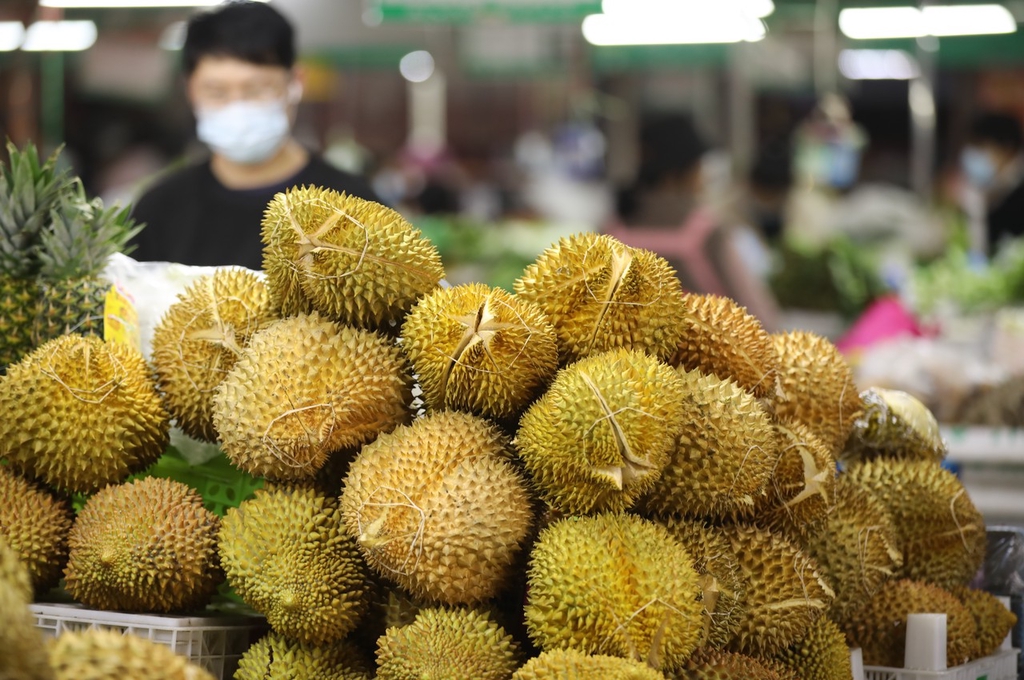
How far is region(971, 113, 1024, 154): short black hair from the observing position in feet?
33.9

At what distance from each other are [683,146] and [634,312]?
210 inches

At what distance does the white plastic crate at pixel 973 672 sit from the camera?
2.44 m

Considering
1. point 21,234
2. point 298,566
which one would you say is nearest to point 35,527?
point 298,566

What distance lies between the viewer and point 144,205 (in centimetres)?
464

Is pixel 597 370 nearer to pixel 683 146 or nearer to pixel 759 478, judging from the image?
pixel 759 478

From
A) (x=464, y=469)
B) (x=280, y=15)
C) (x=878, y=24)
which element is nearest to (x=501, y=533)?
(x=464, y=469)

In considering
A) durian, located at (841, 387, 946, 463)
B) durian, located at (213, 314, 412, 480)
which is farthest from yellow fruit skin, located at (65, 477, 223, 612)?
durian, located at (841, 387, 946, 463)

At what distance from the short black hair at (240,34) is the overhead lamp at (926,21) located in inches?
450

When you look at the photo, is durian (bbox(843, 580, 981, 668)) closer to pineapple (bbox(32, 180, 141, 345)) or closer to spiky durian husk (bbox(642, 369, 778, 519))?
spiky durian husk (bbox(642, 369, 778, 519))

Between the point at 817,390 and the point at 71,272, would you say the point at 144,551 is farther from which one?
the point at 817,390

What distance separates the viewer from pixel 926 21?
14.0 metres

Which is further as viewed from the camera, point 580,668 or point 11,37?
point 11,37

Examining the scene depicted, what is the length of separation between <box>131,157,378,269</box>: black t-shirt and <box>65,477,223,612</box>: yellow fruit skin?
218cm

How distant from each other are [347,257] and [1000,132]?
9616 mm
